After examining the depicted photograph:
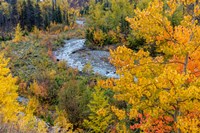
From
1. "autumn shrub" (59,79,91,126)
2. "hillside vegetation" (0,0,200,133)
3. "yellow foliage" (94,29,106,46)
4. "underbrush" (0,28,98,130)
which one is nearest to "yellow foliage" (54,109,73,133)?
"hillside vegetation" (0,0,200,133)

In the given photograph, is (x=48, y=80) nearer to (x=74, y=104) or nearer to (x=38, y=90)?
(x=38, y=90)

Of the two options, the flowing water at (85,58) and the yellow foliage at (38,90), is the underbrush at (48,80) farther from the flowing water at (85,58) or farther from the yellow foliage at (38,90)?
the flowing water at (85,58)

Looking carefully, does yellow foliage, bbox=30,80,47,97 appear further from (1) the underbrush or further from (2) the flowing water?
(2) the flowing water

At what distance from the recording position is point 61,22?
71062mm

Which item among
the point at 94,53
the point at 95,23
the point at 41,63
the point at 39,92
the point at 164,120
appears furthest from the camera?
the point at 95,23

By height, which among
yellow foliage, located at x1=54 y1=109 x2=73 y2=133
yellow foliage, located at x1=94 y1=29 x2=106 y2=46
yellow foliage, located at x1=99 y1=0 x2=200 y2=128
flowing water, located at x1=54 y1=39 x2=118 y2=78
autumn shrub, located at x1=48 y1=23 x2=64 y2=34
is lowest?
autumn shrub, located at x1=48 y1=23 x2=64 y2=34

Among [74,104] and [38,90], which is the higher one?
[74,104]

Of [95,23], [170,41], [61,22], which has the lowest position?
[61,22]

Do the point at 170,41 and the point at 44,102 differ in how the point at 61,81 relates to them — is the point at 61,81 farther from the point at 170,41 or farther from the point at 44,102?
the point at 170,41

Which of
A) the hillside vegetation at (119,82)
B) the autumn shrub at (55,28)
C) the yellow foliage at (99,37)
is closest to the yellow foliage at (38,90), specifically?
the hillside vegetation at (119,82)

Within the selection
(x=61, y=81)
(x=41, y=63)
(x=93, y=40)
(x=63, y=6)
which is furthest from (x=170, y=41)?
(x=63, y=6)

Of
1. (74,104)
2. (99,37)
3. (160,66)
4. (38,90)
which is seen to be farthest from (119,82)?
(99,37)

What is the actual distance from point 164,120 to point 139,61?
9.90 feet

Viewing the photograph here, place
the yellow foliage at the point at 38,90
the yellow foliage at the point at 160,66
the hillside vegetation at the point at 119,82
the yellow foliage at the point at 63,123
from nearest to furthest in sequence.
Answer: the yellow foliage at the point at 160,66, the hillside vegetation at the point at 119,82, the yellow foliage at the point at 63,123, the yellow foliage at the point at 38,90
